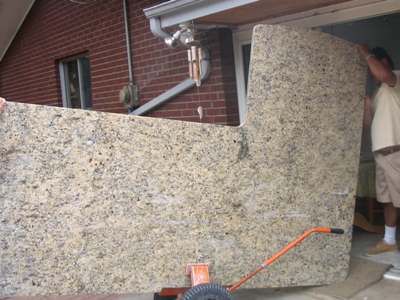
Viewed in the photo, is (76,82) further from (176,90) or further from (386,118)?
(386,118)

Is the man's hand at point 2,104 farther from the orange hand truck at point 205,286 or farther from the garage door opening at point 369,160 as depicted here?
the garage door opening at point 369,160

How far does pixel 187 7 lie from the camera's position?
400 centimetres

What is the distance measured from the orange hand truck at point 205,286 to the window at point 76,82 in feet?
15.1

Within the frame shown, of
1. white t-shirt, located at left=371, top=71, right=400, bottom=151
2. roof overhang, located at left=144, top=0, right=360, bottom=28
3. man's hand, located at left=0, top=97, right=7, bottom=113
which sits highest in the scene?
roof overhang, located at left=144, top=0, right=360, bottom=28

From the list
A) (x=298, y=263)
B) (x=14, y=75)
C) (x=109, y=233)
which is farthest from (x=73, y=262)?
(x=14, y=75)

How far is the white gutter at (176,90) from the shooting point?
4.90m

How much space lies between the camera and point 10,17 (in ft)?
27.8

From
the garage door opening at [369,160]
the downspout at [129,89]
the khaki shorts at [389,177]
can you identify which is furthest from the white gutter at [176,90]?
the khaki shorts at [389,177]

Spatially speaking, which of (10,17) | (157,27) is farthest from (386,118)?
(10,17)

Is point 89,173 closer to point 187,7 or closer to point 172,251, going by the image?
point 172,251

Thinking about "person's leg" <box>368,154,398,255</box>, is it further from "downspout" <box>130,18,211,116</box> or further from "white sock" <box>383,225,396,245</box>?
"downspout" <box>130,18,211,116</box>

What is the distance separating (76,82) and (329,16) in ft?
15.6

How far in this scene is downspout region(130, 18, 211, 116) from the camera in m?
4.45

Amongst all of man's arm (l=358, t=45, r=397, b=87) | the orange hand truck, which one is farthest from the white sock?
man's arm (l=358, t=45, r=397, b=87)
